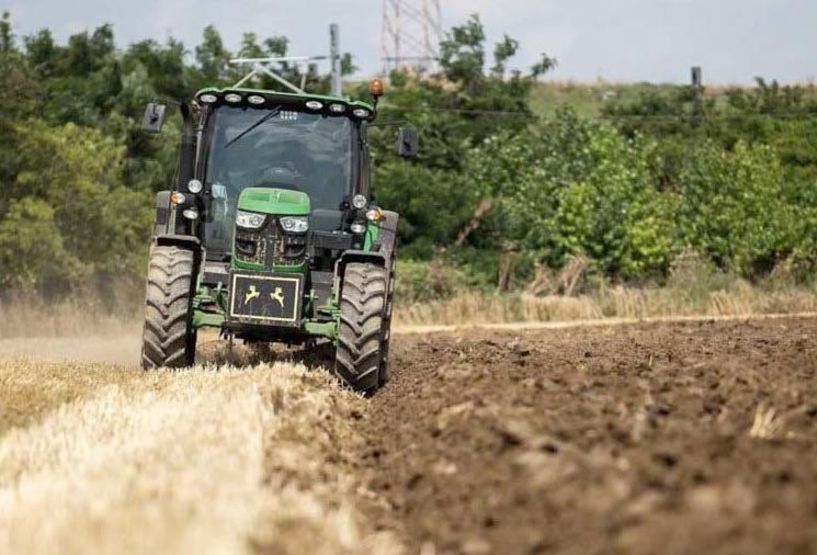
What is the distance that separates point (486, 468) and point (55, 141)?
986 inches

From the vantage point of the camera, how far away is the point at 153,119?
12.6 m

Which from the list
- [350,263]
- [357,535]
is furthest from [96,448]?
[350,263]

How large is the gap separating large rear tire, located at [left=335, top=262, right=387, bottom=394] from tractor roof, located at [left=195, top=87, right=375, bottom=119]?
192cm

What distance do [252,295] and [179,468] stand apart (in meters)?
5.75

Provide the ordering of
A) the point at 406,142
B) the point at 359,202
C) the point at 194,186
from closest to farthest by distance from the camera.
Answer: the point at 194,186, the point at 359,202, the point at 406,142

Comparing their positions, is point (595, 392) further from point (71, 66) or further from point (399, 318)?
point (71, 66)

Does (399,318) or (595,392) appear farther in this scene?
(399,318)

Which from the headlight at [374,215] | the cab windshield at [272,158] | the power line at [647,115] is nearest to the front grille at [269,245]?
the cab windshield at [272,158]

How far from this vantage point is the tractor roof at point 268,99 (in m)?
12.8

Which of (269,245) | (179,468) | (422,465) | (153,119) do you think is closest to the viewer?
(179,468)

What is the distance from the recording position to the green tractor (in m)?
11.7

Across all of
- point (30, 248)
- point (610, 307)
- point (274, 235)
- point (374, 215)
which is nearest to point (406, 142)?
point (374, 215)

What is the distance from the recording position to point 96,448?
693cm

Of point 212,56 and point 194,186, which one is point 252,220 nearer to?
point 194,186
